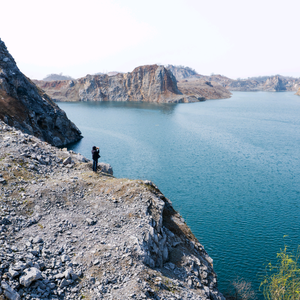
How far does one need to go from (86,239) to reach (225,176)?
105ft

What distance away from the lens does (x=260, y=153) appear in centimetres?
5600

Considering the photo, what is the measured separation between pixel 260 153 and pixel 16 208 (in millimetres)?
52917

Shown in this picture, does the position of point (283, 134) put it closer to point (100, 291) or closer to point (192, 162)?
point (192, 162)

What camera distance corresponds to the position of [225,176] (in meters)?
43.4

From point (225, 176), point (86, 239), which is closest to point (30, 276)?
point (86, 239)

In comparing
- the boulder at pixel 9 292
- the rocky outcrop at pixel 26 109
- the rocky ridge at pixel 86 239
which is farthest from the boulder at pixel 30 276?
the rocky outcrop at pixel 26 109

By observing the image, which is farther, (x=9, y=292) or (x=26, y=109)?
(x=26, y=109)

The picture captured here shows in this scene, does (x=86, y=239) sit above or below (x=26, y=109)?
below

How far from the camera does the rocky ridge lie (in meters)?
14.0

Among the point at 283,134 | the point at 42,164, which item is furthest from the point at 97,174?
the point at 283,134

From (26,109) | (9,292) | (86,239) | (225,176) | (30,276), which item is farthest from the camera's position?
(26,109)

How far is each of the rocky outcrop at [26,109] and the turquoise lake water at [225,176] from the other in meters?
7.07

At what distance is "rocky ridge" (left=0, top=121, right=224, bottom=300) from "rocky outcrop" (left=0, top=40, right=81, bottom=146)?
989 inches

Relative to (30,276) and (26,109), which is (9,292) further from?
(26,109)
